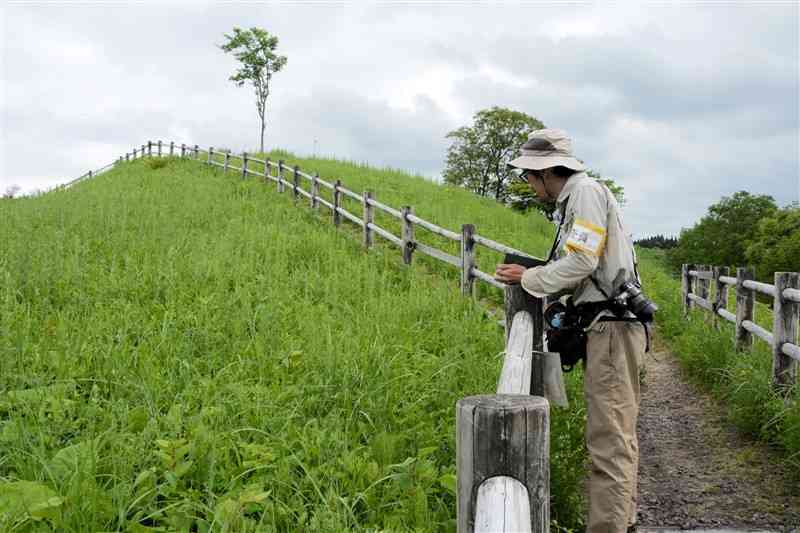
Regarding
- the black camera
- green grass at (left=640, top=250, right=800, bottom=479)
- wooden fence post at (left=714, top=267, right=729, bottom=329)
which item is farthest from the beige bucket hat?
wooden fence post at (left=714, top=267, right=729, bottom=329)

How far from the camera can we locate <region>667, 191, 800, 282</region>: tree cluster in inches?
1865

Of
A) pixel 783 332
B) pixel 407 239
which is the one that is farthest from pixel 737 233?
pixel 783 332

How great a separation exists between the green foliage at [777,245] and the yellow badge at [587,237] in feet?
145

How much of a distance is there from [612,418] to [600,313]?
0.53m

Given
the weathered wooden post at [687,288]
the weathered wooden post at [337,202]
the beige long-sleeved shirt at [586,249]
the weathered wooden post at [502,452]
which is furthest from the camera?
the weathered wooden post at [337,202]

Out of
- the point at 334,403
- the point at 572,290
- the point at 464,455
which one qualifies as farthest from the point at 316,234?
the point at 464,455

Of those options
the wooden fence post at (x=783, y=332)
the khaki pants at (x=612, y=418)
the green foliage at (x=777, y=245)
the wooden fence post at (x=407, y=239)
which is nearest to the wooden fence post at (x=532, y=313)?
the khaki pants at (x=612, y=418)

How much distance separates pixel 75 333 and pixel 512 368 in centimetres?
418

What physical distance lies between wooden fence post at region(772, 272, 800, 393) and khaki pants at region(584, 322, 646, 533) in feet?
11.5

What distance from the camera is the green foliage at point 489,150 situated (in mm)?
50594

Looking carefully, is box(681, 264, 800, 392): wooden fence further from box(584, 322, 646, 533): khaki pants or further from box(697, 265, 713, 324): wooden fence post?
box(584, 322, 646, 533): khaki pants

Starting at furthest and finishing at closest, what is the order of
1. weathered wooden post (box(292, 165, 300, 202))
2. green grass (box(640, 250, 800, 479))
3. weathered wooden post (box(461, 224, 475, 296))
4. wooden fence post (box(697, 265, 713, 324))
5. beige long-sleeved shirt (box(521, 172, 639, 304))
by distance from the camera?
1. weathered wooden post (box(292, 165, 300, 202))
2. wooden fence post (box(697, 265, 713, 324))
3. weathered wooden post (box(461, 224, 475, 296))
4. green grass (box(640, 250, 800, 479))
5. beige long-sleeved shirt (box(521, 172, 639, 304))

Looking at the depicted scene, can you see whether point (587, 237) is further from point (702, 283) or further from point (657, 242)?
point (657, 242)

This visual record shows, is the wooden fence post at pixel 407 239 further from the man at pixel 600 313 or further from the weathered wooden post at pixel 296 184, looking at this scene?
the weathered wooden post at pixel 296 184
